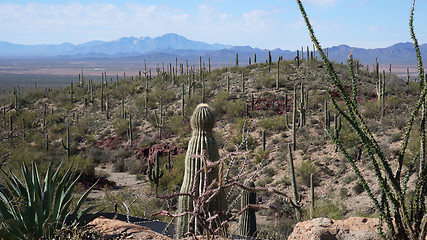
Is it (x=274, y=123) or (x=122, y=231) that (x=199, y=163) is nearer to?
(x=122, y=231)

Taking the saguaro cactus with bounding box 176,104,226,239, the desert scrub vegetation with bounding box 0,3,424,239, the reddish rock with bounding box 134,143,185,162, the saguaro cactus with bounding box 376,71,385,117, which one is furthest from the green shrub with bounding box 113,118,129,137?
the saguaro cactus with bounding box 176,104,226,239

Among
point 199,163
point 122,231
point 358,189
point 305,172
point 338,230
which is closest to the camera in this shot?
point 122,231

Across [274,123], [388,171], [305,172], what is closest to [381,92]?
[274,123]

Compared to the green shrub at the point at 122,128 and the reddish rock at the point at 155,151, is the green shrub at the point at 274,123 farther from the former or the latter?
the green shrub at the point at 122,128

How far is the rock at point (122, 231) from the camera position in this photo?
3959 mm

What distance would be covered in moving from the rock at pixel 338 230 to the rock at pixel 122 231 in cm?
157

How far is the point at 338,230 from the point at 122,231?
2375 mm

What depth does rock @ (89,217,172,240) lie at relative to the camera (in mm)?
3959

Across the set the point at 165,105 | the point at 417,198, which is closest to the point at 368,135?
the point at 417,198

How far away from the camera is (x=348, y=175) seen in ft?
57.5

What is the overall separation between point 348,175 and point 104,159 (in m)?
15.5

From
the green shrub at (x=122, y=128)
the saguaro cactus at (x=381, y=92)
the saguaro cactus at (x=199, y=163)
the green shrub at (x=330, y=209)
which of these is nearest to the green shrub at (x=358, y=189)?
the green shrub at (x=330, y=209)

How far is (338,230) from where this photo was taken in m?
4.50

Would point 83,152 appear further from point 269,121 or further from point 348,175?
point 348,175
